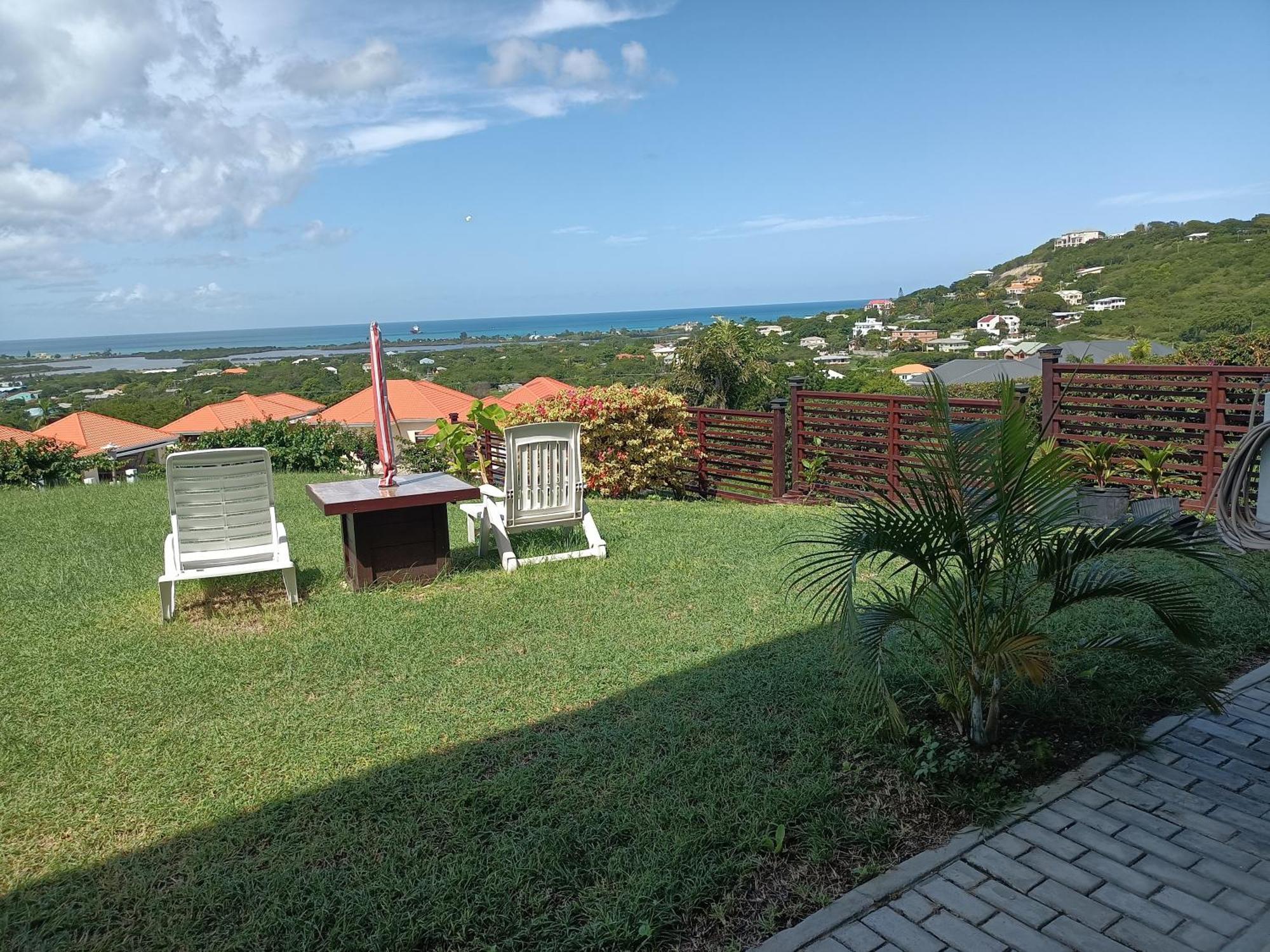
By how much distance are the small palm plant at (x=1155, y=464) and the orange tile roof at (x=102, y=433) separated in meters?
23.5

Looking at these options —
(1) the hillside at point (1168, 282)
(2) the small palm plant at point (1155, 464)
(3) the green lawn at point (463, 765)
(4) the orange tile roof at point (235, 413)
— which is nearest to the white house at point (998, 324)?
(1) the hillside at point (1168, 282)

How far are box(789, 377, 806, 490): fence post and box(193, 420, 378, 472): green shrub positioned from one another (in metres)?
7.53

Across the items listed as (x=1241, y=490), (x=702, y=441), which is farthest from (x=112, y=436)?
(x=1241, y=490)

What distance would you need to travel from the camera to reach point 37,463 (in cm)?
1144

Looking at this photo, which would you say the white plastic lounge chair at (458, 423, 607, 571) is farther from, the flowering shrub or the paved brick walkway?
the paved brick walkway

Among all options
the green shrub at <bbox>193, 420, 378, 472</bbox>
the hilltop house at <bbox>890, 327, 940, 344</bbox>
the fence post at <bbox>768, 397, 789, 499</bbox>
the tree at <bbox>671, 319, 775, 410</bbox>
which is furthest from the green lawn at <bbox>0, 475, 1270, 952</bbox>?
the hilltop house at <bbox>890, 327, 940, 344</bbox>

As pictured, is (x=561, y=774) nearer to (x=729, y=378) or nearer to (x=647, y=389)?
(x=647, y=389)

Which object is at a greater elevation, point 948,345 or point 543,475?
point 543,475

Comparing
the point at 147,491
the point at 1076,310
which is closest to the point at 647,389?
the point at 147,491

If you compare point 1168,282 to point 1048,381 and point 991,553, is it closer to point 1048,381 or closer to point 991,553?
point 1048,381

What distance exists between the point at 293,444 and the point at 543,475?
9.44 m

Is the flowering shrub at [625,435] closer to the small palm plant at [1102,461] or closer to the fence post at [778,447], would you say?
the fence post at [778,447]

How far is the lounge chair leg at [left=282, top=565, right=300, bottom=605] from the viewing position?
5.09 m

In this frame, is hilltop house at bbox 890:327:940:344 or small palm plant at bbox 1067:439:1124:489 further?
hilltop house at bbox 890:327:940:344
